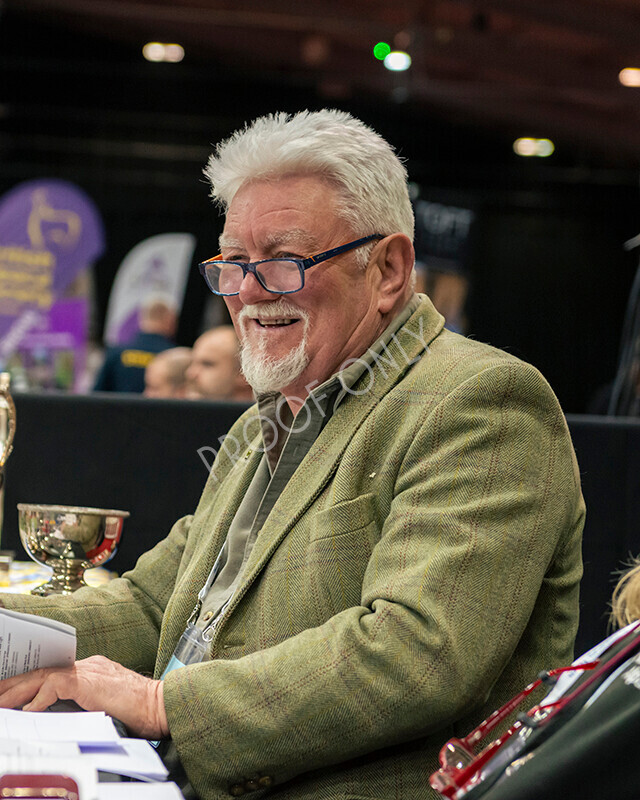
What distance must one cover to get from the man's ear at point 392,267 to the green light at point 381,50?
247 inches

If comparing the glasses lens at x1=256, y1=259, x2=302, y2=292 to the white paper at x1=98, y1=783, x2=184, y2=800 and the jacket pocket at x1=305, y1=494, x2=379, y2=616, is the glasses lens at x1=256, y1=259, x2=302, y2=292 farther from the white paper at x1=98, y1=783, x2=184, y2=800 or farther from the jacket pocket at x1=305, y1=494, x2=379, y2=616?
the white paper at x1=98, y1=783, x2=184, y2=800

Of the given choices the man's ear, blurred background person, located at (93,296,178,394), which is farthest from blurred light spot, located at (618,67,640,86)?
the man's ear

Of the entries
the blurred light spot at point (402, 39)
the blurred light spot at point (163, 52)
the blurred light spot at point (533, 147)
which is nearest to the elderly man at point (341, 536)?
the blurred light spot at point (402, 39)

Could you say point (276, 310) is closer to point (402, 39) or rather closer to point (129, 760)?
point (129, 760)

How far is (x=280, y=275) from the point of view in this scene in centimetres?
148

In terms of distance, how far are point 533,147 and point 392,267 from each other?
8.30m

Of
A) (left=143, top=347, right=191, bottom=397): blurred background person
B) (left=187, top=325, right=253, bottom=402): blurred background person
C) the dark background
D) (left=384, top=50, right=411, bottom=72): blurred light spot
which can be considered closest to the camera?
(left=187, top=325, right=253, bottom=402): blurred background person

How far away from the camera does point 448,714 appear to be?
3.71 ft

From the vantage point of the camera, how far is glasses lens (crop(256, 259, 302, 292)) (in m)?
1.47

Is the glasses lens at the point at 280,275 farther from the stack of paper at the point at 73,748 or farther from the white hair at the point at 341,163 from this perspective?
the stack of paper at the point at 73,748

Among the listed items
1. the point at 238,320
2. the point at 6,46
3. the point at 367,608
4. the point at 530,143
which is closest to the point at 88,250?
the point at 6,46

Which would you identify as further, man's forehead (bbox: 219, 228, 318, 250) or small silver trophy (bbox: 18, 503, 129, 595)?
small silver trophy (bbox: 18, 503, 129, 595)

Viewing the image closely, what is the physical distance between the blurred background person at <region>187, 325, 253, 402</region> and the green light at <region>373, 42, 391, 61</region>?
13.2ft

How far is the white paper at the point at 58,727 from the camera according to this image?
109 centimetres
